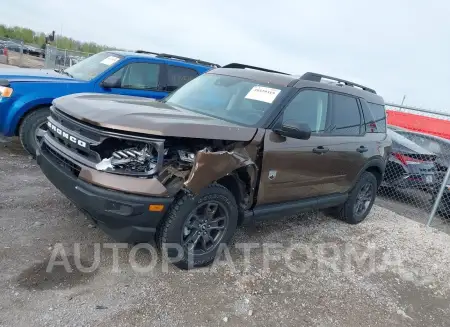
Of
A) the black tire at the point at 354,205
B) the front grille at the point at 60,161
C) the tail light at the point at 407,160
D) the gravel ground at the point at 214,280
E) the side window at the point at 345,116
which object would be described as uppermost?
the side window at the point at 345,116

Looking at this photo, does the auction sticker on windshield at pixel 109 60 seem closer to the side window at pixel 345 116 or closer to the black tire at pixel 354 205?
the side window at pixel 345 116

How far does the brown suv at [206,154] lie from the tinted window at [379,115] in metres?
0.43

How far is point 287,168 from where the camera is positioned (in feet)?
13.4

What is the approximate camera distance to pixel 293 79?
170 inches

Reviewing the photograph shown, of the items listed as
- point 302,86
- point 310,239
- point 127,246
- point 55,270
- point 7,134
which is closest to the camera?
point 55,270

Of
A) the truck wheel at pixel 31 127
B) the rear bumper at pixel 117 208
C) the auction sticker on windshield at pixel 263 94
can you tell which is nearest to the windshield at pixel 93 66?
the truck wheel at pixel 31 127

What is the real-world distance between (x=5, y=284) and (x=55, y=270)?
39 cm

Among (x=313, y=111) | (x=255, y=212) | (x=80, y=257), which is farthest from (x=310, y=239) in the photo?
(x=80, y=257)

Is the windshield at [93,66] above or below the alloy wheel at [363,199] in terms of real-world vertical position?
above

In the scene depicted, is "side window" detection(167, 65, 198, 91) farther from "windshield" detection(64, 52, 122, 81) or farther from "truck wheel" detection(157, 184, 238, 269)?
"truck wheel" detection(157, 184, 238, 269)

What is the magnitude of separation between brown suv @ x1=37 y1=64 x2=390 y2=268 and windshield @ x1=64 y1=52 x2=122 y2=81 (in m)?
2.43

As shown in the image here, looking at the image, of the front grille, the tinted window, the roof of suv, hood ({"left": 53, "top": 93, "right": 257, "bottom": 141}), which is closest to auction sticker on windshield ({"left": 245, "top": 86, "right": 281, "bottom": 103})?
the roof of suv

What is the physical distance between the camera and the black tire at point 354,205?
5570 millimetres

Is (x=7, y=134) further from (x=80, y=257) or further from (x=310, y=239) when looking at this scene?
(x=310, y=239)
